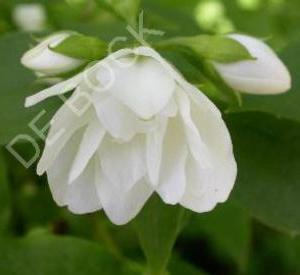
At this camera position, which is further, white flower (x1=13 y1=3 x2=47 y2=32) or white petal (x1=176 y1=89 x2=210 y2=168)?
white flower (x1=13 y1=3 x2=47 y2=32)

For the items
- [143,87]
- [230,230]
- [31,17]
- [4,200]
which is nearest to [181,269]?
[230,230]

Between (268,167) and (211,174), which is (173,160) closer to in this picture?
(211,174)

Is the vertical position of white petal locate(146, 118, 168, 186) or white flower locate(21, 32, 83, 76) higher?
white flower locate(21, 32, 83, 76)

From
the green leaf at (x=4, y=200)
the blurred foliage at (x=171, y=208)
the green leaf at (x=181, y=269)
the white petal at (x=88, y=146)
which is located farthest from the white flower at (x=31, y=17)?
the white petal at (x=88, y=146)

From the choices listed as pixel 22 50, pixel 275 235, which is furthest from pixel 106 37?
pixel 275 235

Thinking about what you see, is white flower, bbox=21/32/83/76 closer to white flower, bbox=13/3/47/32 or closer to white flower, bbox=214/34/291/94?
white flower, bbox=214/34/291/94

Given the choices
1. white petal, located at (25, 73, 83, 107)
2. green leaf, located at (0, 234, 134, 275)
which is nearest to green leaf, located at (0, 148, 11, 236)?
green leaf, located at (0, 234, 134, 275)
